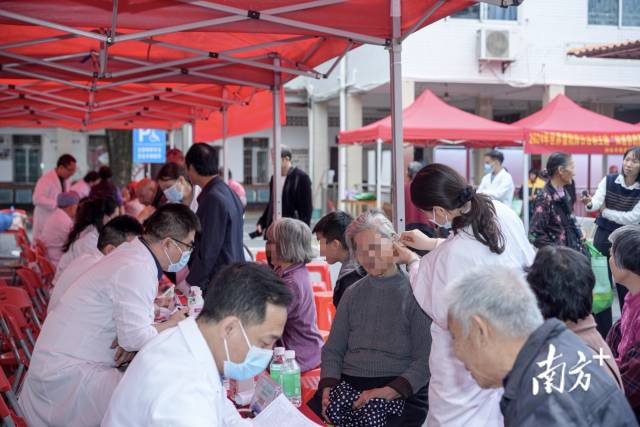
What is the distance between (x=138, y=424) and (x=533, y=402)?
0.93 m

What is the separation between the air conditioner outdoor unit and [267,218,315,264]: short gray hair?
13.9m

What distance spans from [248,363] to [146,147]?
13.4 meters

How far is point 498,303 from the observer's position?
1.70 meters

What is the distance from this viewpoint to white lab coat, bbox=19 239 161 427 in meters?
3.17

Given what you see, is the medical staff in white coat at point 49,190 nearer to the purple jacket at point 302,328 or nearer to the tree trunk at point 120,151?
the purple jacket at point 302,328

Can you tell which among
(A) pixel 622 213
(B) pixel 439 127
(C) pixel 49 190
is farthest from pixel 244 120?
(A) pixel 622 213

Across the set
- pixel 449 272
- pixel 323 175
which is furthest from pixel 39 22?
pixel 323 175

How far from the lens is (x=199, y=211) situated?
15.8 ft

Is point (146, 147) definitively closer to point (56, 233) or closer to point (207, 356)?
point (56, 233)

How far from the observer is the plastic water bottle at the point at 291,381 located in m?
3.17

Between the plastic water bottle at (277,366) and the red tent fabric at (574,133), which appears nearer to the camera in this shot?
the plastic water bottle at (277,366)

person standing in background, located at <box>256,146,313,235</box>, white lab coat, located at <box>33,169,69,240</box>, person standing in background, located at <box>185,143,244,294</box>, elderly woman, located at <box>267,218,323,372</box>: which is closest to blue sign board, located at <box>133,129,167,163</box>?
white lab coat, located at <box>33,169,69,240</box>

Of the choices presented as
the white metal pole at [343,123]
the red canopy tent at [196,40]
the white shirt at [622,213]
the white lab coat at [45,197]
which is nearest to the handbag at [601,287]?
the white shirt at [622,213]

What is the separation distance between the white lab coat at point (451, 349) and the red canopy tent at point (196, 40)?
128 centimetres
